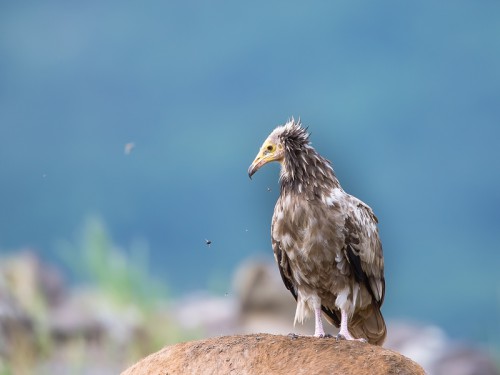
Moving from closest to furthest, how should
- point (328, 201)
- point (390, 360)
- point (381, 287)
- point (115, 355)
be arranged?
1. point (390, 360)
2. point (328, 201)
3. point (381, 287)
4. point (115, 355)

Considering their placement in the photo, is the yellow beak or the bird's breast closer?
the bird's breast

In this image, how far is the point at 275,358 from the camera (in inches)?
229

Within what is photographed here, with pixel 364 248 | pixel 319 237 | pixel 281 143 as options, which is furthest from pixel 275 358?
pixel 281 143

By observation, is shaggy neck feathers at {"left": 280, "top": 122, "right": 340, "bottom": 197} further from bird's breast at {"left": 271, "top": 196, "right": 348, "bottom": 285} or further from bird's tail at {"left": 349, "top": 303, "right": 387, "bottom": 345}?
bird's tail at {"left": 349, "top": 303, "right": 387, "bottom": 345}

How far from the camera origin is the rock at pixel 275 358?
5711mm

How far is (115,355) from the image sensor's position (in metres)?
12.7

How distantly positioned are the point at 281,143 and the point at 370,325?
1.71 meters

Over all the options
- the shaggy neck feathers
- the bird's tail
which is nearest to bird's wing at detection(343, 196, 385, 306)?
the bird's tail

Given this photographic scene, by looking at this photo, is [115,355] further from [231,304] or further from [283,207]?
[283,207]

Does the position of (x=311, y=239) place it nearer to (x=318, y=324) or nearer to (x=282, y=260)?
(x=282, y=260)

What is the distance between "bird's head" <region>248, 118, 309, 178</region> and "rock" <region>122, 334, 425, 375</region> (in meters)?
1.60

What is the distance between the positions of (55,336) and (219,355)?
24.8 ft

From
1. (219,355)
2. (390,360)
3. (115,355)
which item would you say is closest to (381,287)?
(390,360)

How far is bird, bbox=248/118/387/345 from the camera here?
22.0 feet
